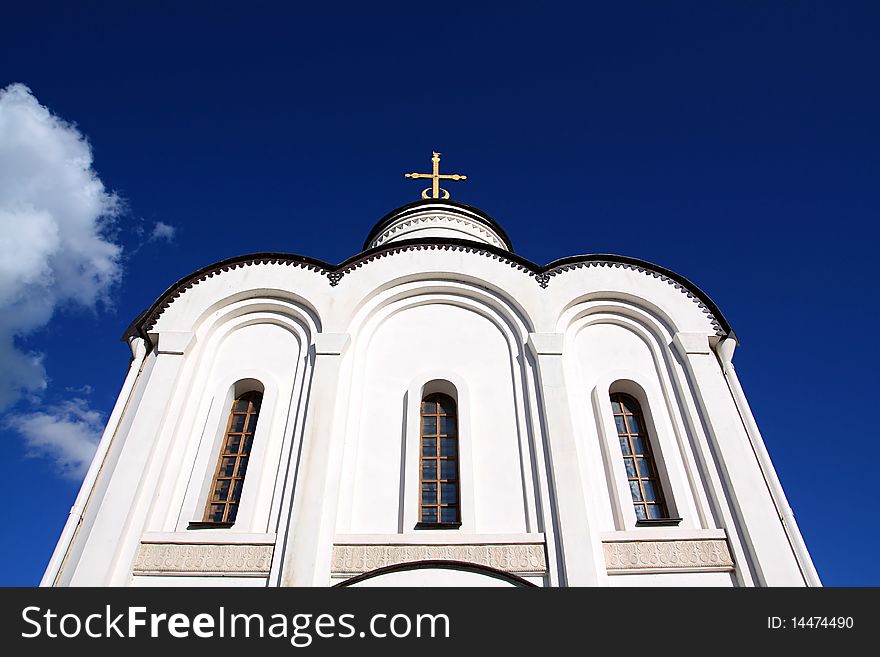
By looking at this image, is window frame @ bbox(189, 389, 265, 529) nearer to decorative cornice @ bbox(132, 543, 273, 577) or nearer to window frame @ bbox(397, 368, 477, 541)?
decorative cornice @ bbox(132, 543, 273, 577)

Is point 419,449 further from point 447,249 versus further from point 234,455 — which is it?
point 447,249

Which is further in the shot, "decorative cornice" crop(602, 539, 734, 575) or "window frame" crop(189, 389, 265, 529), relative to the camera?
"window frame" crop(189, 389, 265, 529)

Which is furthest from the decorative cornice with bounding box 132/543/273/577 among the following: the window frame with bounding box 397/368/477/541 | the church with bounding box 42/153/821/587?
the window frame with bounding box 397/368/477/541

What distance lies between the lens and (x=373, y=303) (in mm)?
10312

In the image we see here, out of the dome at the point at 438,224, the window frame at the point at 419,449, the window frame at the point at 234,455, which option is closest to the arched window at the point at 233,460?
the window frame at the point at 234,455

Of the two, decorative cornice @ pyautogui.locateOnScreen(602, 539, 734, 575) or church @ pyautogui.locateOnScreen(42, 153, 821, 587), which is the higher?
church @ pyautogui.locateOnScreen(42, 153, 821, 587)

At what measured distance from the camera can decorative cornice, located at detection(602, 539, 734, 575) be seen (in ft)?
24.0

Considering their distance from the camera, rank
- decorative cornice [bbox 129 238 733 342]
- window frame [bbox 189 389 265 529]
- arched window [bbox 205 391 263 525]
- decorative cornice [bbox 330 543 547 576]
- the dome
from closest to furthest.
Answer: decorative cornice [bbox 330 543 547 576] → window frame [bbox 189 389 265 529] → arched window [bbox 205 391 263 525] → decorative cornice [bbox 129 238 733 342] → the dome

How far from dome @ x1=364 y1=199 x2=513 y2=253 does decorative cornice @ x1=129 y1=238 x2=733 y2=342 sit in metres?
3.67

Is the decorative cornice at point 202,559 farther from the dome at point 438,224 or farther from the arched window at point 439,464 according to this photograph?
the dome at point 438,224

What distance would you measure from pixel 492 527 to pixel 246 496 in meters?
3.27
